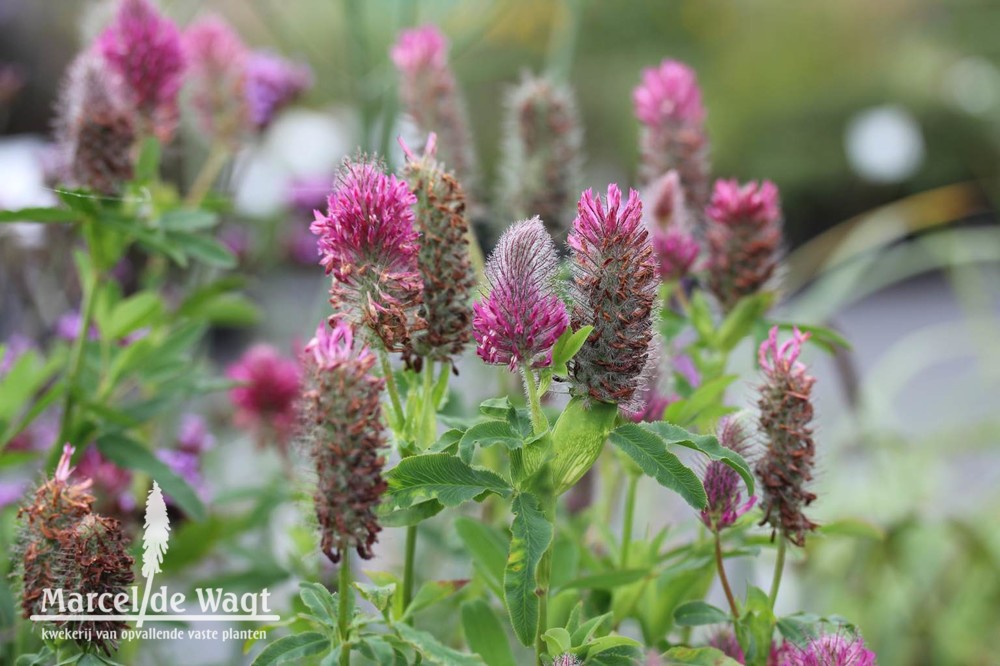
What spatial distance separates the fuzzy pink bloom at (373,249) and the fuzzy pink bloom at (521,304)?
0.04 meters

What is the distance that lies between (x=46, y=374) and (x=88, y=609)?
38cm

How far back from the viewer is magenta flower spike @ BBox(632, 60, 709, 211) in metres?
0.85

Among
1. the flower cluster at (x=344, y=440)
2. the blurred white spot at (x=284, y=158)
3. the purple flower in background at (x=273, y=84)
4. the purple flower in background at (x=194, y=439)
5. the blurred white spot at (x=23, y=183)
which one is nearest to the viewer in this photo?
the flower cluster at (x=344, y=440)

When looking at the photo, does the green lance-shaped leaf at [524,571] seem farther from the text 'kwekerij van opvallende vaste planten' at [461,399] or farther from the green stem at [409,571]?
the green stem at [409,571]

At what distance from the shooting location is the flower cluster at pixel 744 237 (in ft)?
2.42

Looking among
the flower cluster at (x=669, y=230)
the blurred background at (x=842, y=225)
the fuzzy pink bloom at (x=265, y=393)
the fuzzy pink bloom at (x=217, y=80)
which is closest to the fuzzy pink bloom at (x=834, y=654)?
the blurred background at (x=842, y=225)

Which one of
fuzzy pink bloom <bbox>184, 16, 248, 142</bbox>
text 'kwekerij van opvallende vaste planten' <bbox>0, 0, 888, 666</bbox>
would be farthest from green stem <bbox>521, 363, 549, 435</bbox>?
fuzzy pink bloom <bbox>184, 16, 248, 142</bbox>

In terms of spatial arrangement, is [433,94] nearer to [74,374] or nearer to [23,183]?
[74,374]

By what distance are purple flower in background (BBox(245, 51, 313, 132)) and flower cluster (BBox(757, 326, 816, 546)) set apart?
0.99 metres

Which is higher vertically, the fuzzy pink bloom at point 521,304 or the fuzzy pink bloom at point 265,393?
the fuzzy pink bloom at point 265,393

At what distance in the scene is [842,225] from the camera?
1803 mm

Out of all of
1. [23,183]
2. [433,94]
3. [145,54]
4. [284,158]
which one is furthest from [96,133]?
[284,158]

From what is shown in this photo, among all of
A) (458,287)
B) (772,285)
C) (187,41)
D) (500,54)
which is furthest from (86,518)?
(500,54)

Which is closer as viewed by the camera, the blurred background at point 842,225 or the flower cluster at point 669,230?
A: the flower cluster at point 669,230
